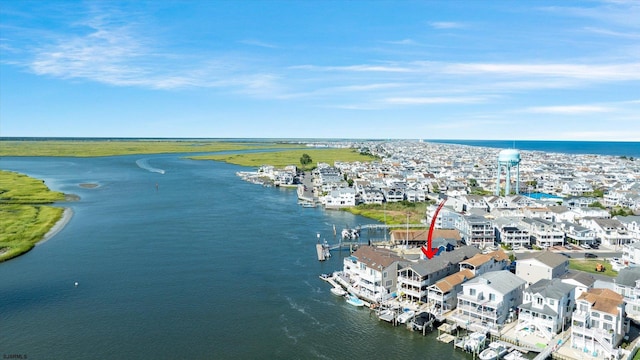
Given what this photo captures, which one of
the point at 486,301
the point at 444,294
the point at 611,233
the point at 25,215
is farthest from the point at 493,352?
the point at 25,215

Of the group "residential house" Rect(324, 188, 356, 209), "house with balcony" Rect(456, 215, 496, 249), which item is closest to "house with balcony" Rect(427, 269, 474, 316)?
"house with balcony" Rect(456, 215, 496, 249)

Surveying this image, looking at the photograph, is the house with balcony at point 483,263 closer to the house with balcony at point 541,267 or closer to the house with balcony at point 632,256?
the house with balcony at point 541,267

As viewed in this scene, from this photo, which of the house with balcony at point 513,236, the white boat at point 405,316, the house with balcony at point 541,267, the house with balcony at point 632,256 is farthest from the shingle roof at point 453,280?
the house with balcony at point 632,256

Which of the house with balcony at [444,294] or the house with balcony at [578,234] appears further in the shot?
the house with balcony at [578,234]

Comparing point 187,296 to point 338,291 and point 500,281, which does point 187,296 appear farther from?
point 500,281

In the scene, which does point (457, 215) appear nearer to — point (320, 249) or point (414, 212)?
point (414, 212)

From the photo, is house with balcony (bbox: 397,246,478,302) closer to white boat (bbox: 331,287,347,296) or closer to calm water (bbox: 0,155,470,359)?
calm water (bbox: 0,155,470,359)
